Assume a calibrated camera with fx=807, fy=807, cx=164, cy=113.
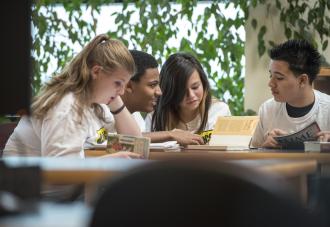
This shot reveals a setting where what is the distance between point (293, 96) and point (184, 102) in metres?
0.65

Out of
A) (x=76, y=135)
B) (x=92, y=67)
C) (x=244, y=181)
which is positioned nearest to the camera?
(x=244, y=181)

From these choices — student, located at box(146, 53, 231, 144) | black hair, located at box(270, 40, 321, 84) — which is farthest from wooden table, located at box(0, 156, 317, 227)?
student, located at box(146, 53, 231, 144)

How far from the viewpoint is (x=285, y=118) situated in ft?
13.8

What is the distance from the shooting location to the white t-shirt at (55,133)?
3.03 m

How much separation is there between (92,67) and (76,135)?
0.45 m

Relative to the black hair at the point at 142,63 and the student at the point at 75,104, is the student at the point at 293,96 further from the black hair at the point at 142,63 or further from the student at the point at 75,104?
the student at the point at 75,104

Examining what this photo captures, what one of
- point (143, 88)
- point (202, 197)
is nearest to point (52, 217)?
point (202, 197)

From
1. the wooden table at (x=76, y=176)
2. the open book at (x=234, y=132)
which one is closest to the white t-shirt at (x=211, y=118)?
the open book at (x=234, y=132)

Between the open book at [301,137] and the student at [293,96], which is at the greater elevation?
the student at [293,96]

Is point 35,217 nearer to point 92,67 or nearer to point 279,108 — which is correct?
point 92,67

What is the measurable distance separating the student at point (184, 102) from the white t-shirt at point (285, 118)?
35 centimetres

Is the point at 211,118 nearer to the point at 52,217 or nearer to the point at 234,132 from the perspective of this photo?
the point at 234,132

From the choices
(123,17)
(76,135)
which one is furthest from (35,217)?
(123,17)

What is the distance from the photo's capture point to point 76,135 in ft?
9.98
